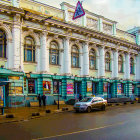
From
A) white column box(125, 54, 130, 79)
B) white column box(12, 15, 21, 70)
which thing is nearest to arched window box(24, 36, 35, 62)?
white column box(12, 15, 21, 70)

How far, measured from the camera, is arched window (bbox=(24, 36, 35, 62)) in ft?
82.9

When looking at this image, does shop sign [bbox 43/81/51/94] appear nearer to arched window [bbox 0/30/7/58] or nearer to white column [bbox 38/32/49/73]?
white column [bbox 38/32/49/73]

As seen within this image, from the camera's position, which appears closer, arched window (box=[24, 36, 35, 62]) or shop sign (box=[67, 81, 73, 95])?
arched window (box=[24, 36, 35, 62])

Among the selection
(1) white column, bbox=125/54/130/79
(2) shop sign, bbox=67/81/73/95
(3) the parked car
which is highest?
(1) white column, bbox=125/54/130/79

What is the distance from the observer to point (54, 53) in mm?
28328

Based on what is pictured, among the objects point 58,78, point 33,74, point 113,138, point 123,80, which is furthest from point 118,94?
point 113,138

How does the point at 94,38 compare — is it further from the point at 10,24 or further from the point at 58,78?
the point at 10,24

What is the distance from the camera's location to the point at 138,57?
42344mm

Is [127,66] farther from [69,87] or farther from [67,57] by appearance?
[69,87]

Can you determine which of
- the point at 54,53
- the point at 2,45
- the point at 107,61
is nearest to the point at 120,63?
the point at 107,61

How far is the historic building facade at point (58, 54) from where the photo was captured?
75.3 ft

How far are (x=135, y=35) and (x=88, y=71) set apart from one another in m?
17.1

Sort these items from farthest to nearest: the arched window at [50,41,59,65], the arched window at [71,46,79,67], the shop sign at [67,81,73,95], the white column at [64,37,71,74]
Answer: the arched window at [71,46,79,67], the white column at [64,37,71,74], the shop sign at [67,81,73,95], the arched window at [50,41,59,65]

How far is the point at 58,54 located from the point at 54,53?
2.39 ft
